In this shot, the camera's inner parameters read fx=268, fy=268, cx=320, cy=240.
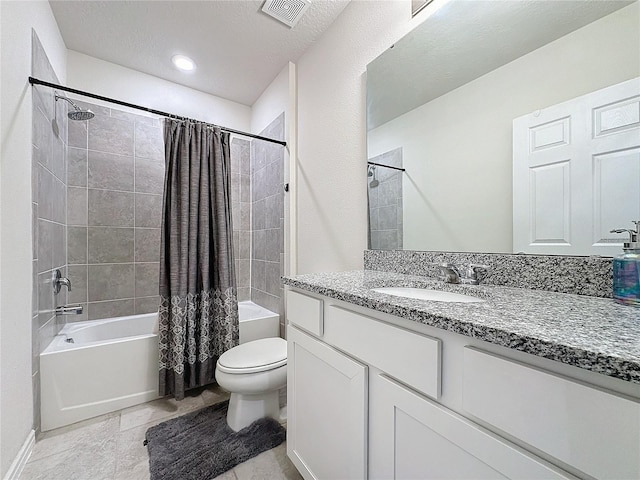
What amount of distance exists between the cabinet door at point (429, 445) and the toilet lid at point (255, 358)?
0.85 metres

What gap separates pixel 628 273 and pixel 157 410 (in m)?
2.29

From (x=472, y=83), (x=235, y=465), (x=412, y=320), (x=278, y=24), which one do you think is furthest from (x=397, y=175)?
(x=235, y=465)

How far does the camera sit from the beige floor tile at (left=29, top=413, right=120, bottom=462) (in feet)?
4.45

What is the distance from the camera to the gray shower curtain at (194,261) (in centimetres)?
178

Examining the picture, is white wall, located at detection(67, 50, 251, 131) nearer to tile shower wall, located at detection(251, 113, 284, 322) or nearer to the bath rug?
tile shower wall, located at detection(251, 113, 284, 322)

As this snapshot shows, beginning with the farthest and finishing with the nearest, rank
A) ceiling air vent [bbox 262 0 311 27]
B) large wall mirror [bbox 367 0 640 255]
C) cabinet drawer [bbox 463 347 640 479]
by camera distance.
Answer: ceiling air vent [bbox 262 0 311 27] < large wall mirror [bbox 367 0 640 255] < cabinet drawer [bbox 463 347 640 479]

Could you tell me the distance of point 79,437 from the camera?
1.45 metres

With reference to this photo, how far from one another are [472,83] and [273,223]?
5.92 feet

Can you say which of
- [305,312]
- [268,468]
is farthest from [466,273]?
[268,468]

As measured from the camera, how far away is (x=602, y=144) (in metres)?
0.76

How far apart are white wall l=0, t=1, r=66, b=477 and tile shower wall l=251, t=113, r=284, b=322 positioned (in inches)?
58.8

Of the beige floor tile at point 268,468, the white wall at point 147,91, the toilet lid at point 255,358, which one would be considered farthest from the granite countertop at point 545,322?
the white wall at point 147,91

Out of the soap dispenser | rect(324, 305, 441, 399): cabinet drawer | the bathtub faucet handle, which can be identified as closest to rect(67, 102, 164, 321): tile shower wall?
the bathtub faucet handle

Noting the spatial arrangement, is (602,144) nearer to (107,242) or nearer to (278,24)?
(278,24)
